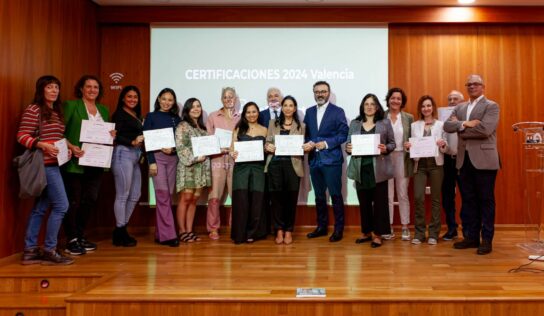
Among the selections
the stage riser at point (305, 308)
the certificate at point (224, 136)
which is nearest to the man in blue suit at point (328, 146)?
the certificate at point (224, 136)

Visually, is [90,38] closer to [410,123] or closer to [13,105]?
[13,105]

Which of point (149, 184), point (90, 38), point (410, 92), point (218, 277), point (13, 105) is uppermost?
point (90, 38)

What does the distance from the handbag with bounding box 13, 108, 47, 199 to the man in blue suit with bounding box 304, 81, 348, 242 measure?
7.98 ft

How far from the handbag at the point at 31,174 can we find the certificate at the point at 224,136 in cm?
171

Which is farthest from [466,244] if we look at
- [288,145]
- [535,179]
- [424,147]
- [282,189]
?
[288,145]

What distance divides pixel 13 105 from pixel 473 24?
520 centimetres

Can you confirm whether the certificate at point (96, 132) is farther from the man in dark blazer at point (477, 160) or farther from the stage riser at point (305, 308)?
the man in dark blazer at point (477, 160)

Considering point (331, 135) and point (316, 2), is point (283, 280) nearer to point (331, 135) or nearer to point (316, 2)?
point (331, 135)

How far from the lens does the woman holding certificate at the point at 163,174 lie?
3.98 m

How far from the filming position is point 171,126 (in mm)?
4059

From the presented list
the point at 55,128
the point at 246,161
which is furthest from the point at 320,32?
the point at 55,128

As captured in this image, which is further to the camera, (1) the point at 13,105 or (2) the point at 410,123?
(2) the point at 410,123

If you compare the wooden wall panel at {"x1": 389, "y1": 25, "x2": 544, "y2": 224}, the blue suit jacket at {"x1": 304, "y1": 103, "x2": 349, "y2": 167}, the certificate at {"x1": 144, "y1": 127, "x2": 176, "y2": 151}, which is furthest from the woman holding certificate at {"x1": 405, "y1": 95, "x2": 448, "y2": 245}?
the certificate at {"x1": 144, "y1": 127, "x2": 176, "y2": 151}

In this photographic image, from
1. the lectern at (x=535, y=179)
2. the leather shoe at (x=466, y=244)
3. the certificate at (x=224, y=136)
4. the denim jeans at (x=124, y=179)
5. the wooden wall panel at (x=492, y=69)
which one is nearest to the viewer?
the lectern at (x=535, y=179)
